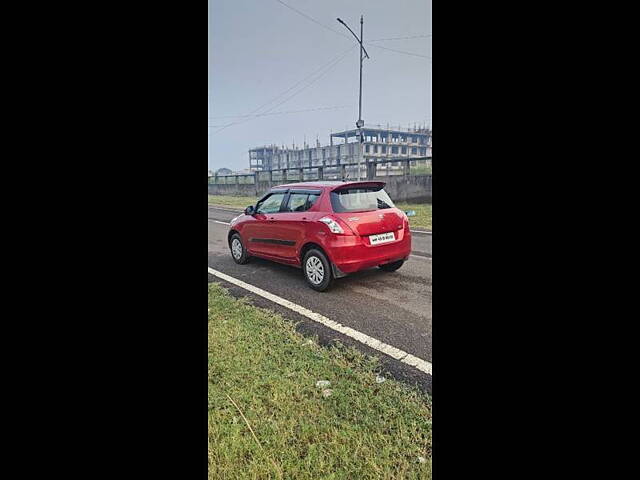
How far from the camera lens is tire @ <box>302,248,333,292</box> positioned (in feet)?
5.41

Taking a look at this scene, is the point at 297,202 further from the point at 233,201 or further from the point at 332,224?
the point at 233,201

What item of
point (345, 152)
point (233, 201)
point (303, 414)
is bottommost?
point (303, 414)

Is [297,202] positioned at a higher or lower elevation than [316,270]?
higher

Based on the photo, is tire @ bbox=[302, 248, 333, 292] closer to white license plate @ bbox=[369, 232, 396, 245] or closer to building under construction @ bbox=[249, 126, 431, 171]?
white license plate @ bbox=[369, 232, 396, 245]

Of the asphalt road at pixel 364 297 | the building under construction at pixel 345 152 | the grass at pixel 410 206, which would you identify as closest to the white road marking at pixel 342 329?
the asphalt road at pixel 364 297

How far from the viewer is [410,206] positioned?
0.96 m

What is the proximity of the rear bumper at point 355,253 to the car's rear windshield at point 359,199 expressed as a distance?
131 millimetres

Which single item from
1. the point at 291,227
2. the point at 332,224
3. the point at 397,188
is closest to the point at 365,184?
the point at 397,188

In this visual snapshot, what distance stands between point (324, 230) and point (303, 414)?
78 centimetres

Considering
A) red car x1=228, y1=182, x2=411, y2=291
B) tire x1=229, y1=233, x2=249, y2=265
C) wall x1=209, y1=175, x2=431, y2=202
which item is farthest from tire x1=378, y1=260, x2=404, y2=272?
tire x1=229, y1=233, x2=249, y2=265
